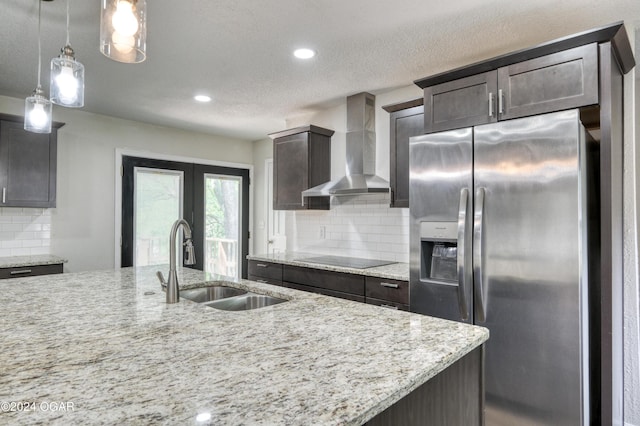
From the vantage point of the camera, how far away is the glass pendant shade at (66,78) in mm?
1729

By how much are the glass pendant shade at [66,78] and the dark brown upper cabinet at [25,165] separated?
2.28 m

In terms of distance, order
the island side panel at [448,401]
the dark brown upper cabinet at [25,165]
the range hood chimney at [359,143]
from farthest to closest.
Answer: the range hood chimney at [359,143], the dark brown upper cabinet at [25,165], the island side panel at [448,401]

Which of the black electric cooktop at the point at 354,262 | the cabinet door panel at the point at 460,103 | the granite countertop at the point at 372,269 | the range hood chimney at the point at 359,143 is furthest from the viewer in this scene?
the range hood chimney at the point at 359,143

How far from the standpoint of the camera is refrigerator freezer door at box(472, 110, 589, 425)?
180cm

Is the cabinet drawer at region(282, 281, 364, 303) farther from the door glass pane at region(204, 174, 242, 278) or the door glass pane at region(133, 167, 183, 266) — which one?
the door glass pane at region(204, 174, 242, 278)

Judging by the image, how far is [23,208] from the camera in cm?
380

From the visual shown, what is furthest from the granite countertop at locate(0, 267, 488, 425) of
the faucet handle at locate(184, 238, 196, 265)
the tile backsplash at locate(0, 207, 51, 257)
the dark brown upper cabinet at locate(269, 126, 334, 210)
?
the tile backsplash at locate(0, 207, 51, 257)

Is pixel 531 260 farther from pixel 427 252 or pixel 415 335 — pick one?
pixel 415 335

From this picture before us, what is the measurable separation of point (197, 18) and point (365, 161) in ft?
6.38

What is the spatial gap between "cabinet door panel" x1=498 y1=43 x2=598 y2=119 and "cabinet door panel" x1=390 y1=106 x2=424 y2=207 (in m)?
0.87

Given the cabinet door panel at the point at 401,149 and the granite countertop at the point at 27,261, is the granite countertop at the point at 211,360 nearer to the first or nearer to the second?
the cabinet door panel at the point at 401,149

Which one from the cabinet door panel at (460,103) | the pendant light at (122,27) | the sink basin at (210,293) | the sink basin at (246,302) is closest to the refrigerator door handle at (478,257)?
the cabinet door panel at (460,103)

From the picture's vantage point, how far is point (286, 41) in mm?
2484

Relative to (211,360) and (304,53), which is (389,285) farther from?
(211,360)
